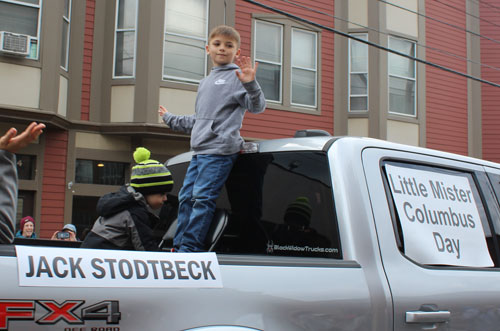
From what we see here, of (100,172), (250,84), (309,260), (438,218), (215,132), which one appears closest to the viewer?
(309,260)

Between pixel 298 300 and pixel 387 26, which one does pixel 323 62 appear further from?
pixel 298 300

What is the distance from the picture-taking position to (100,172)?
12.5 metres

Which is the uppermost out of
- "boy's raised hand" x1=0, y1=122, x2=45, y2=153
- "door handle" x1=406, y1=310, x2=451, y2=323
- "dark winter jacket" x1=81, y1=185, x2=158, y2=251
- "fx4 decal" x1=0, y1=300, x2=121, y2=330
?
"boy's raised hand" x1=0, y1=122, x2=45, y2=153

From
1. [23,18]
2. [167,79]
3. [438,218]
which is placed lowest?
[438,218]

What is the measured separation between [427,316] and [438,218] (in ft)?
1.95

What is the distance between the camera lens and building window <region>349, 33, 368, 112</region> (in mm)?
16000

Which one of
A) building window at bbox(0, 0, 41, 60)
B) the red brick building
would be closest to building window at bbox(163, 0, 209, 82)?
the red brick building

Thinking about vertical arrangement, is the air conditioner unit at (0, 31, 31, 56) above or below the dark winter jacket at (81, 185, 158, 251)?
above

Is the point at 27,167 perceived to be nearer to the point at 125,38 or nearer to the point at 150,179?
the point at 125,38

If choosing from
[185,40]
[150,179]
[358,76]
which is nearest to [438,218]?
[150,179]

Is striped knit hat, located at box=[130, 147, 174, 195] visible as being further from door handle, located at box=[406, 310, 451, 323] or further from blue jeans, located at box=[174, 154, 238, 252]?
door handle, located at box=[406, 310, 451, 323]

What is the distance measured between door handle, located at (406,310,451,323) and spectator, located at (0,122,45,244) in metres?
1.76

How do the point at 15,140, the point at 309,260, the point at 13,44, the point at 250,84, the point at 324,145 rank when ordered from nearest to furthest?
the point at 15,140 → the point at 309,260 → the point at 324,145 → the point at 250,84 → the point at 13,44

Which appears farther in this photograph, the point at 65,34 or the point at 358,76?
the point at 358,76
